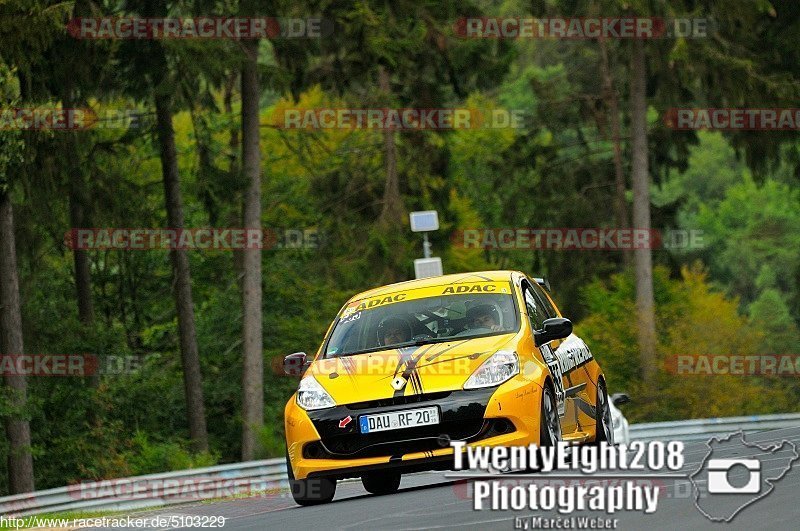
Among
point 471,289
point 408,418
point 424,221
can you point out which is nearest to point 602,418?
point 471,289

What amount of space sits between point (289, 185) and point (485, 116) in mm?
21346

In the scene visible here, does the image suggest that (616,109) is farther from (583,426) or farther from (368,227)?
(583,426)

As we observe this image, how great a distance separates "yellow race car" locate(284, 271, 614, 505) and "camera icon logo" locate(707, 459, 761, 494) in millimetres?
1267

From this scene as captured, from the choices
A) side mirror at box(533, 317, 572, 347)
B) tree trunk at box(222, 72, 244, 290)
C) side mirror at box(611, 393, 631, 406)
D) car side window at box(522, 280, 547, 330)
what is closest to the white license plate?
side mirror at box(533, 317, 572, 347)

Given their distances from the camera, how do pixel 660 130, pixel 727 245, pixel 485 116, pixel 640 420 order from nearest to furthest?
1. pixel 640 420
2. pixel 660 130
3. pixel 485 116
4. pixel 727 245

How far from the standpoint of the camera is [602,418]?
14352 mm

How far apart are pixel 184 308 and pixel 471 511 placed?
2921 cm

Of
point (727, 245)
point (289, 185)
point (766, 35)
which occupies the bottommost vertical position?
point (727, 245)

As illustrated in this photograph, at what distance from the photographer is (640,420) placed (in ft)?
137

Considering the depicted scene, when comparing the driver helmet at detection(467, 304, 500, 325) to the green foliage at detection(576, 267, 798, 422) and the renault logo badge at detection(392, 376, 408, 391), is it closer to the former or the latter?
the renault logo badge at detection(392, 376, 408, 391)

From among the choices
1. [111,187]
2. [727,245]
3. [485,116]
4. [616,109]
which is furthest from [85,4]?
[727,245]

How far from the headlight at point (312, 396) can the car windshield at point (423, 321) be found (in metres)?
0.66
